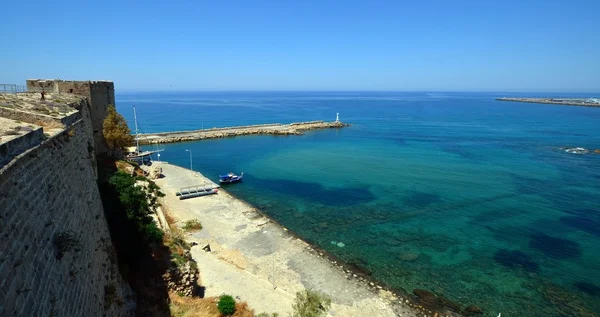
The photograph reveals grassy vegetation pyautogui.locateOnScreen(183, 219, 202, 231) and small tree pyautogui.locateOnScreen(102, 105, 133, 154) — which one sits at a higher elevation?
small tree pyautogui.locateOnScreen(102, 105, 133, 154)

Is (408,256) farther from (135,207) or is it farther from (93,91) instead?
(93,91)

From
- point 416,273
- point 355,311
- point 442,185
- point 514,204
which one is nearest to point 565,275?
point 416,273

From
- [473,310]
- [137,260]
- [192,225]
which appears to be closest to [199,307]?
[137,260]

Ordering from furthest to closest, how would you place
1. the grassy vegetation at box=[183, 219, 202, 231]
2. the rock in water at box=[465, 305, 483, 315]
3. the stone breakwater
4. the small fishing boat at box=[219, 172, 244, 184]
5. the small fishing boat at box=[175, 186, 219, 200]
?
1. the stone breakwater
2. the small fishing boat at box=[219, 172, 244, 184]
3. the small fishing boat at box=[175, 186, 219, 200]
4. the grassy vegetation at box=[183, 219, 202, 231]
5. the rock in water at box=[465, 305, 483, 315]

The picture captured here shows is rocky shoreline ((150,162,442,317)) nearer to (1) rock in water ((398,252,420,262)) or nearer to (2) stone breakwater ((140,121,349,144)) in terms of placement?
(1) rock in water ((398,252,420,262))

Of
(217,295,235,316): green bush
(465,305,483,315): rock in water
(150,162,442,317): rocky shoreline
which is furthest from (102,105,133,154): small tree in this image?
(465,305,483,315): rock in water

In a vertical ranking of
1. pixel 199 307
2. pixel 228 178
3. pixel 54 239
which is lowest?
pixel 199 307

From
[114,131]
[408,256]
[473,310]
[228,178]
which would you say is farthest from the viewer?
[228,178]
